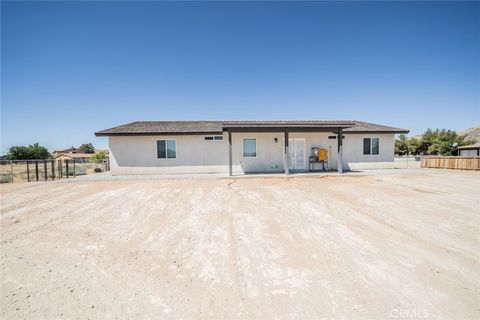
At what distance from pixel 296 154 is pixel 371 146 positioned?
16.7 ft

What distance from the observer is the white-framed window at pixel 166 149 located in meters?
12.7

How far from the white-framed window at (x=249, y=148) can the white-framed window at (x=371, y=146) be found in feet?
23.8

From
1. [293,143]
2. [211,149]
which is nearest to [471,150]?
[293,143]

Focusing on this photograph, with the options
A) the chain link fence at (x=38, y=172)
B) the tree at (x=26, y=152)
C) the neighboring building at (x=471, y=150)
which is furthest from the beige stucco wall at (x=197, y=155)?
the tree at (x=26, y=152)

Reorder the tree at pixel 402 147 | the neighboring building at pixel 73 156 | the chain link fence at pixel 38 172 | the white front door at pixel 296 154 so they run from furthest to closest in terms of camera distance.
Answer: the tree at pixel 402 147
the neighboring building at pixel 73 156
the white front door at pixel 296 154
the chain link fence at pixel 38 172

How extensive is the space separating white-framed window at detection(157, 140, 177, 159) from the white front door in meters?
7.08

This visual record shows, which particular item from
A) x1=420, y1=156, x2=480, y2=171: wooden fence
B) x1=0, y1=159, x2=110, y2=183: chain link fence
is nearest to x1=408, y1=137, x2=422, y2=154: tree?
x1=420, y1=156, x2=480, y2=171: wooden fence

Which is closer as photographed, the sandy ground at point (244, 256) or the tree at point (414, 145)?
the sandy ground at point (244, 256)

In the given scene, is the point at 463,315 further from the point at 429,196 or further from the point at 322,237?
the point at 429,196

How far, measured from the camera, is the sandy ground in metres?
2.67

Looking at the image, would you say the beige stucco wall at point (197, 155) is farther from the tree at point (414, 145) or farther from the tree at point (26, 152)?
the tree at point (26, 152)

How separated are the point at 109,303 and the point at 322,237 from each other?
12.6 ft

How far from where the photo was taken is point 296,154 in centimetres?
1322

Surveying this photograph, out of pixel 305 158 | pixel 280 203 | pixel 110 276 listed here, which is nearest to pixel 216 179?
pixel 280 203
